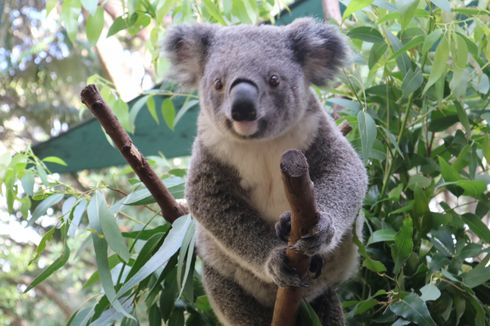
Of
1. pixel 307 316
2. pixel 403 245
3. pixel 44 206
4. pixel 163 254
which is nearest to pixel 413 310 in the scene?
pixel 403 245

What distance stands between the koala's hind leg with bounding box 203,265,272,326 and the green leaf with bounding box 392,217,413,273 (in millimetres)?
535

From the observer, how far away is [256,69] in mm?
2080

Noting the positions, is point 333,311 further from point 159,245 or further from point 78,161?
point 78,161

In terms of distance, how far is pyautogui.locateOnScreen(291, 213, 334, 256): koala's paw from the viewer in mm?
1781

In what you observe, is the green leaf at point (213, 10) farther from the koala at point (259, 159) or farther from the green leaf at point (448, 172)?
the green leaf at point (448, 172)

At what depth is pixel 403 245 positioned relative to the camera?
2283 mm

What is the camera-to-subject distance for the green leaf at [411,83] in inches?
92.8

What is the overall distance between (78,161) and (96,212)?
136 centimetres

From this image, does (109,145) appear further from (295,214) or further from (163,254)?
(295,214)

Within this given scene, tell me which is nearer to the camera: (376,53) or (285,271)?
(285,271)

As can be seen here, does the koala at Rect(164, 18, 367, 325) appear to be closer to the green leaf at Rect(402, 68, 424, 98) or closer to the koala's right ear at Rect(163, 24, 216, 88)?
the koala's right ear at Rect(163, 24, 216, 88)

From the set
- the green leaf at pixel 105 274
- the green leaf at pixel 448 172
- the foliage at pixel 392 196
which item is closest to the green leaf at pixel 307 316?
the foliage at pixel 392 196

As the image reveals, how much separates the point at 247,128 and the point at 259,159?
0.31 meters

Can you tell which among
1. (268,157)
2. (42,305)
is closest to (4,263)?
(42,305)
